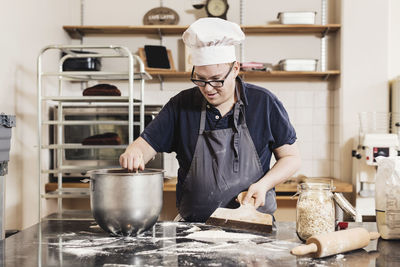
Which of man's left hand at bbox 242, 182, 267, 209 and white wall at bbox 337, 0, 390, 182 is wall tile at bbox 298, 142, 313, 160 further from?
man's left hand at bbox 242, 182, 267, 209

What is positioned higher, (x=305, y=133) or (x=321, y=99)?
(x=321, y=99)

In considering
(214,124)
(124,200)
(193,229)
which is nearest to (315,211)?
(193,229)

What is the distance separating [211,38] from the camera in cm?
170

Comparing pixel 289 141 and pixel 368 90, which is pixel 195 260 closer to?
pixel 289 141

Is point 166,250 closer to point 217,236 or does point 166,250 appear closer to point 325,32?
point 217,236

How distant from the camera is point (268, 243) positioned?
1.26 metres

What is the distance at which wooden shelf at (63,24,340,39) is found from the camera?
12.0 feet

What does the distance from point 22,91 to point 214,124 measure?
166 cm

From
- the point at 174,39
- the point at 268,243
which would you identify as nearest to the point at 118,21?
the point at 174,39

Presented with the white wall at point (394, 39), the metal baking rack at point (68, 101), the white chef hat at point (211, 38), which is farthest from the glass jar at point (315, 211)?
the white wall at point (394, 39)

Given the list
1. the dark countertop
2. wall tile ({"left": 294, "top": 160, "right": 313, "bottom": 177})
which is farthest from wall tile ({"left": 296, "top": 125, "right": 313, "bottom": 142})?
→ the dark countertop

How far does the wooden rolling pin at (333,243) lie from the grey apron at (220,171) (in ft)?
2.02

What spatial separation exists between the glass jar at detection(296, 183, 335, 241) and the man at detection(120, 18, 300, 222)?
0.38m

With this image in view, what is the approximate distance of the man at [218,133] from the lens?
172cm
